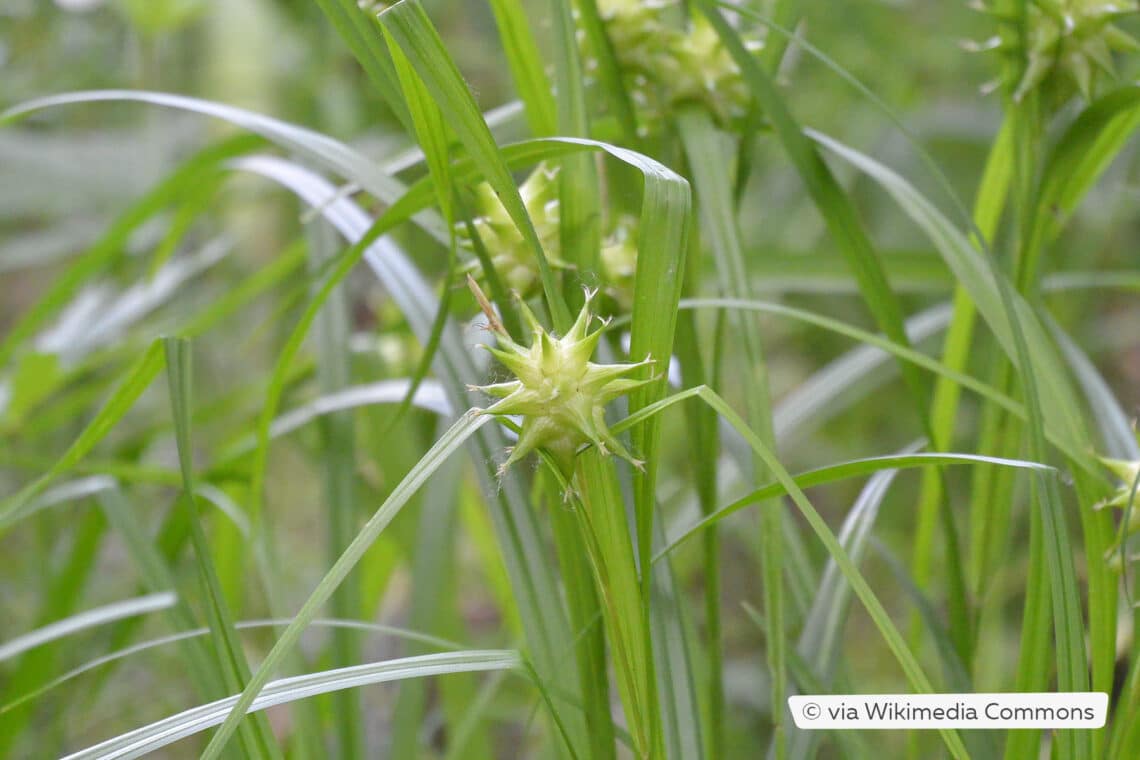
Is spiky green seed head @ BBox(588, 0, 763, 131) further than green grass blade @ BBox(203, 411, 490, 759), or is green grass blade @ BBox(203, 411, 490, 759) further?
spiky green seed head @ BBox(588, 0, 763, 131)

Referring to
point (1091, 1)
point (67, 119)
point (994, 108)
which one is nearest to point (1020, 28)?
point (1091, 1)

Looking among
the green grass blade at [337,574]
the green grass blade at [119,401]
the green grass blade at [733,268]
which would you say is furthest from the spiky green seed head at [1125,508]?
the green grass blade at [119,401]

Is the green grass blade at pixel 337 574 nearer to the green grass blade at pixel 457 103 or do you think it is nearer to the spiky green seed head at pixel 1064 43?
the green grass blade at pixel 457 103

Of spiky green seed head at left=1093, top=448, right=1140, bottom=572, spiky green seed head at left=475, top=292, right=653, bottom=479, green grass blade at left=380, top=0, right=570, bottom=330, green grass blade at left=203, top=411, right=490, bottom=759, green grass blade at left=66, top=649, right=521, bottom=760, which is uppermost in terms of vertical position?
green grass blade at left=380, top=0, right=570, bottom=330

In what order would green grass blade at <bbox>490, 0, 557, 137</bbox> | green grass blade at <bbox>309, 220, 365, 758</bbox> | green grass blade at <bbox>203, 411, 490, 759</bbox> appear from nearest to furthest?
green grass blade at <bbox>203, 411, 490, 759</bbox>, green grass blade at <bbox>490, 0, 557, 137</bbox>, green grass blade at <bbox>309, 220, 365, 758</bbox>

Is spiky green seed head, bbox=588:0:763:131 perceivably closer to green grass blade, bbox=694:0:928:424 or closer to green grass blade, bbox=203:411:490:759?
green grass blade, bbox=694:0:928:424

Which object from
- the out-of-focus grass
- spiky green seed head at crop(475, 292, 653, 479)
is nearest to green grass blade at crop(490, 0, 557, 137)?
the out-of-focus grass
